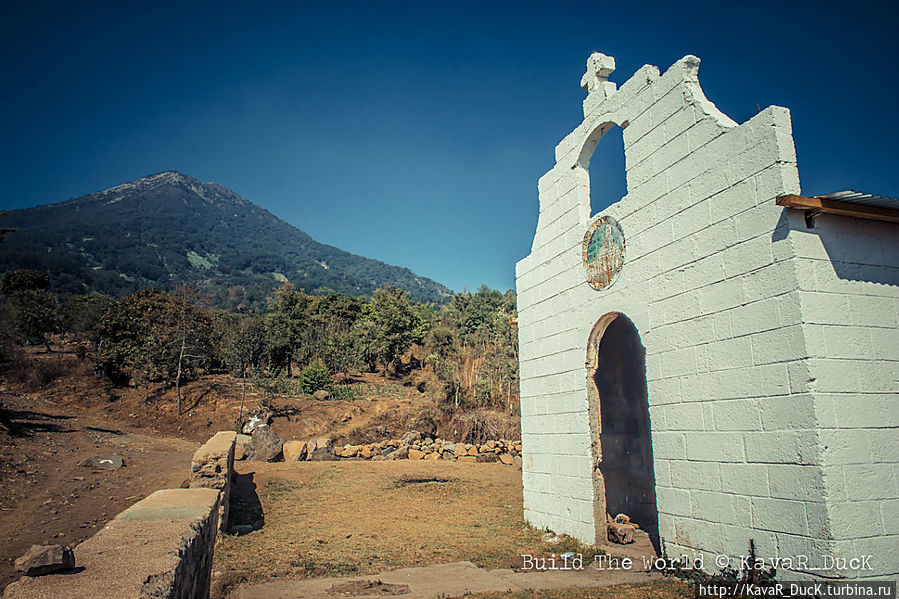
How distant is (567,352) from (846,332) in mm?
3926

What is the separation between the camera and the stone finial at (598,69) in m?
8.03

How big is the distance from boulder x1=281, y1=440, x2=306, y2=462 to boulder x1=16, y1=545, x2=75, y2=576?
14.2 m

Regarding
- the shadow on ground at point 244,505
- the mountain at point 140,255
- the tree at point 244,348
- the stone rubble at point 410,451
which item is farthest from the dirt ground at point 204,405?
the mountain at point 140,255

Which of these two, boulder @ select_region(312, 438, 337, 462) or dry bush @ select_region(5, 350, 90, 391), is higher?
dry bush @ select_region(5, 350, 90, 391)

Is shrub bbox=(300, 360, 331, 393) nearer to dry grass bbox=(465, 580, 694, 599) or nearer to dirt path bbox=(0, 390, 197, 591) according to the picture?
dirt path bbox=(0, 390, 197, 591)

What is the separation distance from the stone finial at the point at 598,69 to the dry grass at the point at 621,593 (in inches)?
272

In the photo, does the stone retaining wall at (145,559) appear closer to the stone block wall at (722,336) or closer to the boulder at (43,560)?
the boulder at (43,560)

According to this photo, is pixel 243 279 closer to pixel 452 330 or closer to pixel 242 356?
pixel 452 330

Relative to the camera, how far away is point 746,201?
5102 mm

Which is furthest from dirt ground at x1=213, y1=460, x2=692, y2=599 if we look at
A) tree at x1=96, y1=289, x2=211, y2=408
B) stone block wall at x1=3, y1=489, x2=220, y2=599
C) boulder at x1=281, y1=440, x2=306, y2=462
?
tree at x1=96, y1=289, x2=211, y2=408

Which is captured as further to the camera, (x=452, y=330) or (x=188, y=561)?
(x=452, y=330)

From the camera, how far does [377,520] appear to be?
9.64 metres

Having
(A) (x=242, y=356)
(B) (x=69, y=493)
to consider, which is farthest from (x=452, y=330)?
(B) (x=69, y=493)

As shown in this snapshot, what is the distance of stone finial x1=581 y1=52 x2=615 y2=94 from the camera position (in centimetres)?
803
